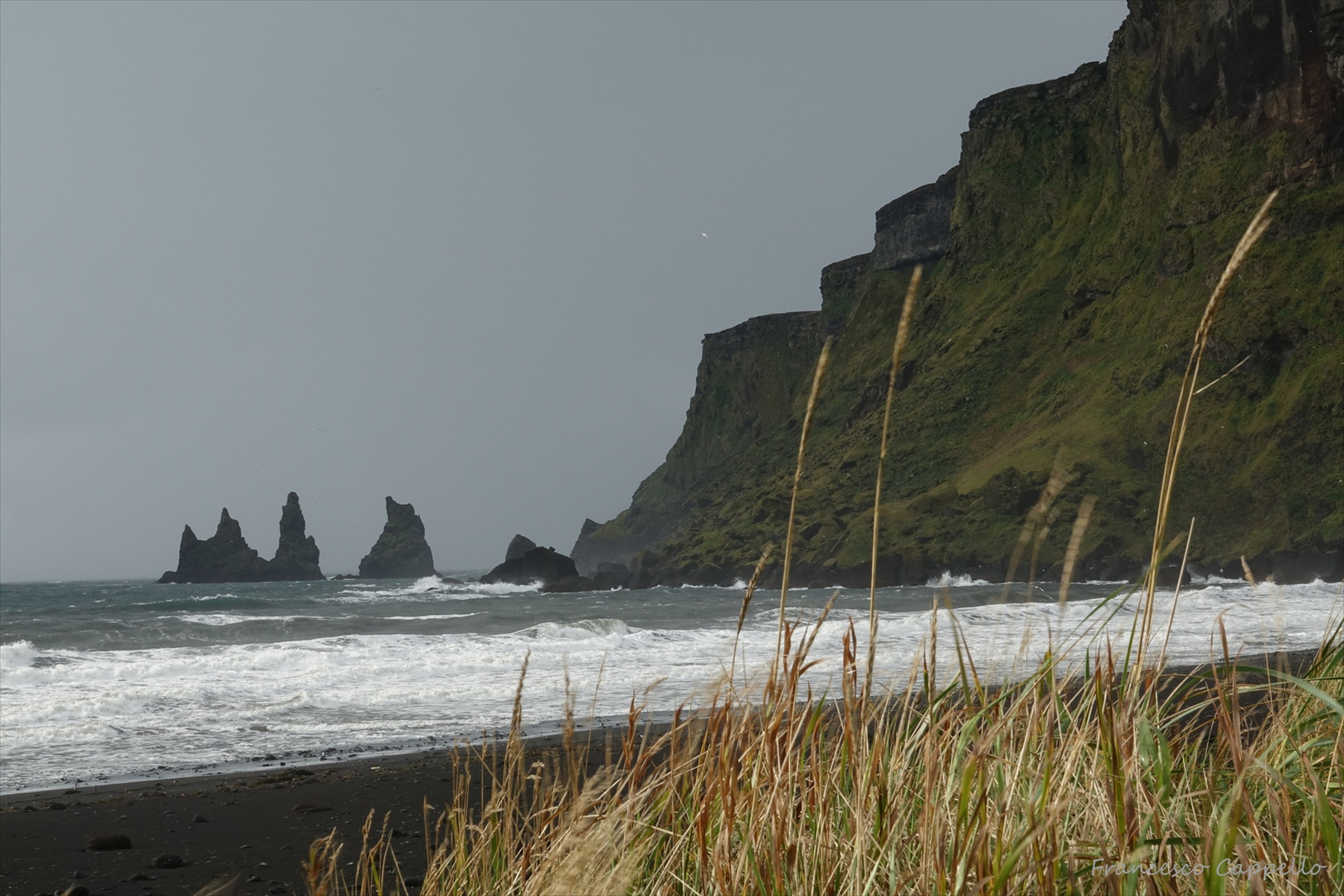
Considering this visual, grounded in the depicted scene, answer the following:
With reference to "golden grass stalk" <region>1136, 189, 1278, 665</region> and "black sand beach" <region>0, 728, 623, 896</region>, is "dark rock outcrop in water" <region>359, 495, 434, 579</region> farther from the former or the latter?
"golden grass stalk" <region>1136, 189, 1278, 665</region>

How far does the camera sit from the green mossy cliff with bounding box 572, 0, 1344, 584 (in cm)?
4528

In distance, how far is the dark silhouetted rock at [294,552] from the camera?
130375 mm

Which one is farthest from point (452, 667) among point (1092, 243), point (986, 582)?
point (1092, 243)

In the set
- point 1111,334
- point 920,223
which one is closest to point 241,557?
point 920,223

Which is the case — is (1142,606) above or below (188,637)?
above

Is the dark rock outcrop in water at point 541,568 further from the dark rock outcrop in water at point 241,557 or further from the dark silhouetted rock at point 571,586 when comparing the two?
the dark rock outcrop in water at point 241,557

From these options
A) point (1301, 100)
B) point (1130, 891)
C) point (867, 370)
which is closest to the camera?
point (1130, 891)

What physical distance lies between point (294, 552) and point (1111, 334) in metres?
107

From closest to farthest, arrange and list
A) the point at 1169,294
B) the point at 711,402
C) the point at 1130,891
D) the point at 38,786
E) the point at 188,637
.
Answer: the point at 1130,891 → the point at 38,786 → the point at 188,637 → the point at 1169,294 → the point at 711,402

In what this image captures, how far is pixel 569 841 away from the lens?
188cm

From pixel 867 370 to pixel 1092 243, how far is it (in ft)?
82.0

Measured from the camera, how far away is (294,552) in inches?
5192

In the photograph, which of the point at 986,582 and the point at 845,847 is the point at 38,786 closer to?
the point at 845,847

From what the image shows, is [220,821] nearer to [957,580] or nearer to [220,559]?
[957,580]
